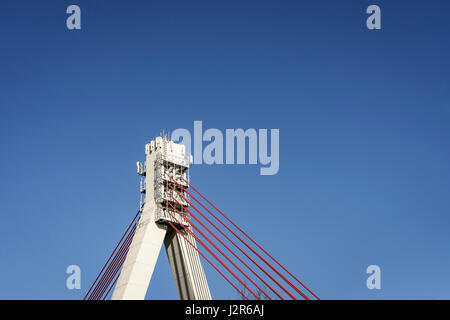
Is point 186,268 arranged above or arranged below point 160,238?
below

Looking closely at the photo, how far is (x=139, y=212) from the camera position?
139 ft

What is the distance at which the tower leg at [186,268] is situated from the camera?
37844mm

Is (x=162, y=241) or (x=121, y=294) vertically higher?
(x=162, y=241)

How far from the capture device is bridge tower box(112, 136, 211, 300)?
37.5 metres

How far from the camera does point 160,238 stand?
130 ft

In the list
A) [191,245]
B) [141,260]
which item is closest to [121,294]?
[141,260]

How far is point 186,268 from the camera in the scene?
38719 mm

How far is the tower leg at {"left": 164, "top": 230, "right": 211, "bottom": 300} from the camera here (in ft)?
124

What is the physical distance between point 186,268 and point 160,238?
2.77m
